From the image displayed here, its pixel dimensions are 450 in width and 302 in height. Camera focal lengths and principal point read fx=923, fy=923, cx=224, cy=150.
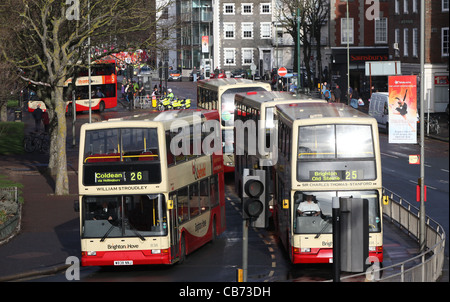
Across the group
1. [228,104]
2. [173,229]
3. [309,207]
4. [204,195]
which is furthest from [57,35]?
[309,207]

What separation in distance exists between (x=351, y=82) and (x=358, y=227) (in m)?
76.3

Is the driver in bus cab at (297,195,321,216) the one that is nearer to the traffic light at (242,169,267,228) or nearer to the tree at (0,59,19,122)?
the traffic light at (242,169,267,228)

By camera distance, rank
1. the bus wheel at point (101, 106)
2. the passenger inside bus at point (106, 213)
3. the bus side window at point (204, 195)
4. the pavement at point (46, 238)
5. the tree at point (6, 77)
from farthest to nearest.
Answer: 1. the bus wheel at point (101, 106)
2. the tree at point (6, 77)
3. the bus side window at point (204, 195)
4. the pavement at point (46, 238)
5. the passenger inside bus at point (106, 213)

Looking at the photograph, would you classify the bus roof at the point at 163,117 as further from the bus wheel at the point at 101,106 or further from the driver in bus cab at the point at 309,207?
the bus wheel at the point at 101,106

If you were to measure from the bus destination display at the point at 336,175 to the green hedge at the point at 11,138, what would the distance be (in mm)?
28860

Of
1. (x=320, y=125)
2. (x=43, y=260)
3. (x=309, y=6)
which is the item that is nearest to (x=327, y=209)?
(x=320, y=125)

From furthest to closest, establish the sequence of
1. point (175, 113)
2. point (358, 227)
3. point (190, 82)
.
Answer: point (190, 82) < point (175, 113) < point (358, 227)

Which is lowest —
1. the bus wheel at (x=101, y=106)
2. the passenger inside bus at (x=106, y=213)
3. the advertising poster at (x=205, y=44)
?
the passenger inside bus at (x=106, y=213)

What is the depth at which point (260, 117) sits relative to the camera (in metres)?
30.9

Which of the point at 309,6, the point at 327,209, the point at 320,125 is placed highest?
the point at 309,6

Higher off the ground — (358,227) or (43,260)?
(358,227)

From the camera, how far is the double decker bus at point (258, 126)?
28875 millimetres

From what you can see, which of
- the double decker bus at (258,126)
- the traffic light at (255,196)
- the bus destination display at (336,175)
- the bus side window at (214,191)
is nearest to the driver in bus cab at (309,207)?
the bus destination display at (336,175)

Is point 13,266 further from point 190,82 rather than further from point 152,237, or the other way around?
point 190,82
